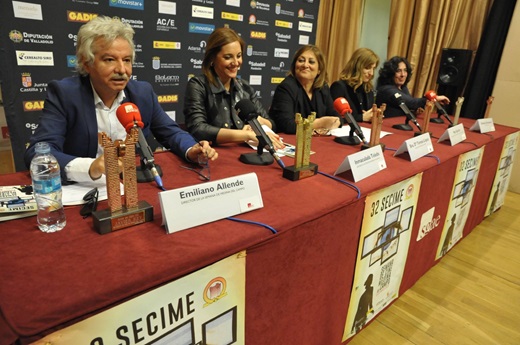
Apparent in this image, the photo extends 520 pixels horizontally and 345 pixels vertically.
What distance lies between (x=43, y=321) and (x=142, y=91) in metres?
1.10

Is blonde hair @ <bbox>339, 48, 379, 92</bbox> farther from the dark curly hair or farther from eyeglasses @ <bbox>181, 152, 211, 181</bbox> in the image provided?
eyeglasses @ <bbox>181, 152, 211, 181</bbox>

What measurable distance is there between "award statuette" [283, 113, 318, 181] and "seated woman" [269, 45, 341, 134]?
77cm

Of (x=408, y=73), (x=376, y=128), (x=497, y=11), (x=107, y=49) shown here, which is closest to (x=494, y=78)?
(x=497, y=11)

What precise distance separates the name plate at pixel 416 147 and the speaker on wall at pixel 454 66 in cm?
275

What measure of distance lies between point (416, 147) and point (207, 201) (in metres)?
1.14

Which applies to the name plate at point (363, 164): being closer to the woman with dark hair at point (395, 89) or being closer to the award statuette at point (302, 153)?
the award statuette at point (302, 153)

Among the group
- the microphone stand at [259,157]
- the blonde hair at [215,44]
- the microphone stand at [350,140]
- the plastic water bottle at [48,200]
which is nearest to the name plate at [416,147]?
the microphone stand at [350,140]

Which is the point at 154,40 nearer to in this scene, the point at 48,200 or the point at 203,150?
the point at 203,150

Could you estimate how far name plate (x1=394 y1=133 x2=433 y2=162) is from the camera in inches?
64.3

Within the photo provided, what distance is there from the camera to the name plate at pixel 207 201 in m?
0.89

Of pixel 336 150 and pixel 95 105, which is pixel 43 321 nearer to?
pixel 95 105

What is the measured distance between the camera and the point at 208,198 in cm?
95

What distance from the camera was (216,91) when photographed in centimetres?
190

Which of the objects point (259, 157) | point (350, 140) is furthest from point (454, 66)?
point (259, 157)
